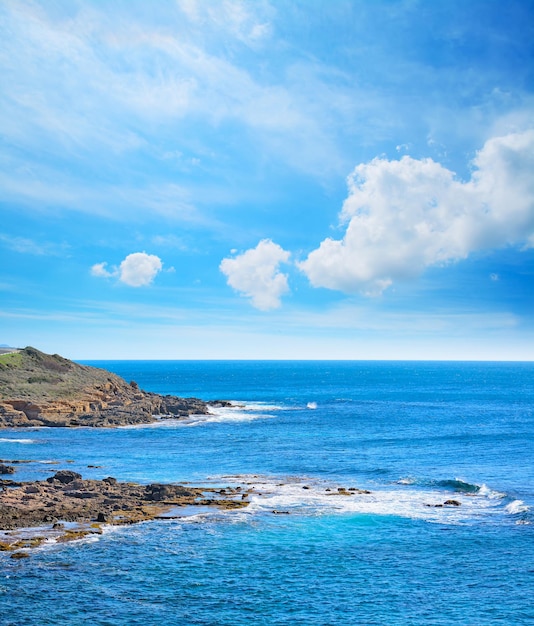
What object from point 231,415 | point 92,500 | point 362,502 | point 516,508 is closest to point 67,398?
point 231,415

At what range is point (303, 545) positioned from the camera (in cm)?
4312

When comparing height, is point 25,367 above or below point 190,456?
above

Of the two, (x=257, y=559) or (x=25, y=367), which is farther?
(x=25, y=367)

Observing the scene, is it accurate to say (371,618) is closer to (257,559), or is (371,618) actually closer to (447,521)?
(257,559)

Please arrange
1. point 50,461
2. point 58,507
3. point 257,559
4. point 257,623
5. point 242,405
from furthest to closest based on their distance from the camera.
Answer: point 242,405, point 50,461, point 58,507, point 257,559, point 257,623

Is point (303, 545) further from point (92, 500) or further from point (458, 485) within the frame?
point (458, 485)

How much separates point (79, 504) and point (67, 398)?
3026 inches

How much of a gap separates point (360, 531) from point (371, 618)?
1502 cm

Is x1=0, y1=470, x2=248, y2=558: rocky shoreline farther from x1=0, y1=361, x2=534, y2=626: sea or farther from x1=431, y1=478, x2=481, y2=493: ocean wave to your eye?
x1=431, y1=478, x2=481, y2=493: ocean wave

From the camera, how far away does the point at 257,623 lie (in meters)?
31.1

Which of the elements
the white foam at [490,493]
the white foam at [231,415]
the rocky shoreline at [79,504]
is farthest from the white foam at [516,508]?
the white foam at [231,415]

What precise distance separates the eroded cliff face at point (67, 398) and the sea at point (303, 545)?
25.3 meters

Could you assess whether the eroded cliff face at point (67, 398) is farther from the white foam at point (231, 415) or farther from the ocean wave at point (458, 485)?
the ocean wave at point (458, 485)

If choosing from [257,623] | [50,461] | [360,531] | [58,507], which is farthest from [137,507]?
[50,461]
